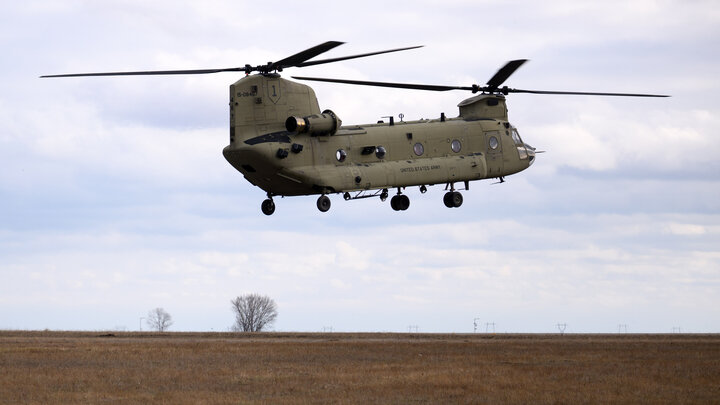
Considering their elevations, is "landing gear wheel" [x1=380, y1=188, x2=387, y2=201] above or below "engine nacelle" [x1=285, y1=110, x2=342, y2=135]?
below

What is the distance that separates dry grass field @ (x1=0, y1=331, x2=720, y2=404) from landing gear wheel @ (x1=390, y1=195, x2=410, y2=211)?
7500 millimetres

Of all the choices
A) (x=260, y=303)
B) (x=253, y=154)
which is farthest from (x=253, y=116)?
(x=260, y=303)

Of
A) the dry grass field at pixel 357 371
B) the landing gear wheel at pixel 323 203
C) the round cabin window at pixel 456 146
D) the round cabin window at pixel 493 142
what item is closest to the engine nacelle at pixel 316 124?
Result: the landing gear wheel at pixel 323 203

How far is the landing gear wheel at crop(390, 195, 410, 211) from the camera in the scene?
6109 cm

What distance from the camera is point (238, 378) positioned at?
154 ft

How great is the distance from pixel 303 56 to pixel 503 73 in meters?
16.1

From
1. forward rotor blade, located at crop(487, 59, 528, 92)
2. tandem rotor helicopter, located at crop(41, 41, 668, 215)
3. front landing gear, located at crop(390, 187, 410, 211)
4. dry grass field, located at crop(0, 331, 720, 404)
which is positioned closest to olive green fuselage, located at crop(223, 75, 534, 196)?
tandem rotor helicopter, located at crop(41, 41, 668, 215)

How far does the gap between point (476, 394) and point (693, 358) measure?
658 inches

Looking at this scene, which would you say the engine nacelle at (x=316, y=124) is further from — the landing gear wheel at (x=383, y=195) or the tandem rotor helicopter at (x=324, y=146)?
the landing gear wheel at (x=383, y=195)

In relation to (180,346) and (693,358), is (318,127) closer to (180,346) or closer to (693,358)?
(180,346)

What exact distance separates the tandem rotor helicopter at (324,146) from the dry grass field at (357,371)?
802 cm

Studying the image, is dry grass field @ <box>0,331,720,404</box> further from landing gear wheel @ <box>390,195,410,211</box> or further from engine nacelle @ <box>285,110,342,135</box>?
engine nacelle @ <box>285,110,342,135</box>

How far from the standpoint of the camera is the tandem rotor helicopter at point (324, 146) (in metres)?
53.2

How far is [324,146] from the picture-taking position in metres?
54.8
